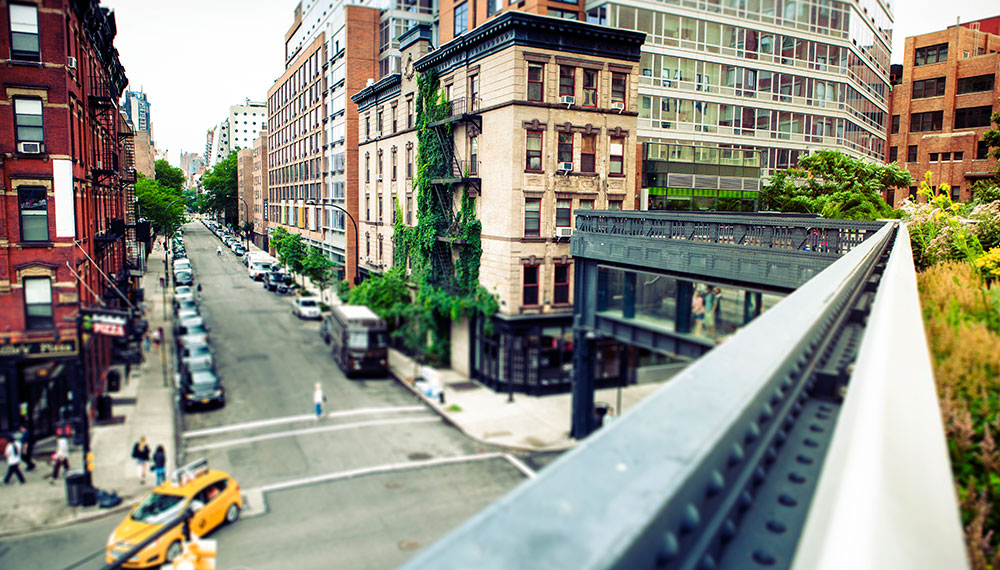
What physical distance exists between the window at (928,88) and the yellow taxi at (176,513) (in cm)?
6844

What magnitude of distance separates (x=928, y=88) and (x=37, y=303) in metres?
71.7

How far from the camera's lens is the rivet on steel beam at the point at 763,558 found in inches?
98.4

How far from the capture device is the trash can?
2045 cm

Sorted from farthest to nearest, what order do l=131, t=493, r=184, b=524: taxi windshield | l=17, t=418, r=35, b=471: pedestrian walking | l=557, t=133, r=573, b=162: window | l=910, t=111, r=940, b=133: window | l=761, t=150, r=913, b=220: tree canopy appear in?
l=910, t=111, r=940, b=133: window < l=761, t=150, r=913, b=220: tree canopy < l=557, t=133, r=573, b=162: window < l=17, t=418, r=35, b=471: pedestrian walking < l=131, t=493, r=184, b=524: taxi windshield

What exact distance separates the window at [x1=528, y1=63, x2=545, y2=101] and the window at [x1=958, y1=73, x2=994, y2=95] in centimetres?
4757

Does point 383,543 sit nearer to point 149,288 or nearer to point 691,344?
point 691,344

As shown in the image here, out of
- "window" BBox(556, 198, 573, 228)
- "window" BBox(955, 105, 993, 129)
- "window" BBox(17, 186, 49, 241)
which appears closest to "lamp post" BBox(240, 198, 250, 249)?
"window" BBox(17, 186, 49, 241)

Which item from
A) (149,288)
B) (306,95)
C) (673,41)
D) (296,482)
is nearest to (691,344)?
(296,482)

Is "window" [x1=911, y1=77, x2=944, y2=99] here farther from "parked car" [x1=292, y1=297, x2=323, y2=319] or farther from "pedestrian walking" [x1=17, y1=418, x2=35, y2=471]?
"pedestrian walking" [x1=17, y1=418, x2=35, y2=471]

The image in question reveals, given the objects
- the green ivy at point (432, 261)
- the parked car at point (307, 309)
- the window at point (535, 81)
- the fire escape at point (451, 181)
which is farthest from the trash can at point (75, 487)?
the parked car at point (307, 309)

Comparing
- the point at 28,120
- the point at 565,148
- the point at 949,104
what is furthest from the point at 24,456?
the point at 949,104

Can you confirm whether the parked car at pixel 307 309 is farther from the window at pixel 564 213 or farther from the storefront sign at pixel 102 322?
the storefront sign at pixel 102 322

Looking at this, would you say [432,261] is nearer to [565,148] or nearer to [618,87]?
[565,148]

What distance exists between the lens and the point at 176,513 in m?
18.3
